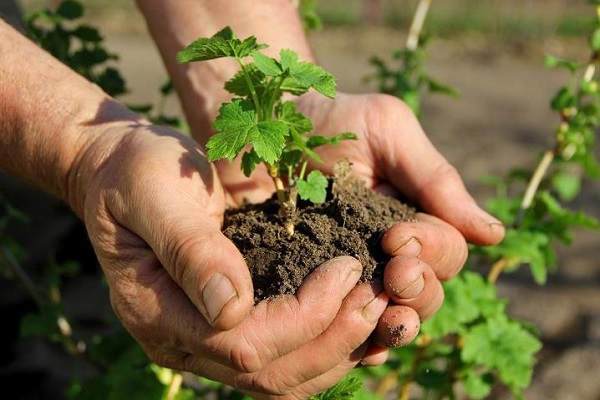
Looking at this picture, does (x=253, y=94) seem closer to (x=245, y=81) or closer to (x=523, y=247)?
(x=245, y=81)

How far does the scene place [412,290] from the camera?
5.68ft

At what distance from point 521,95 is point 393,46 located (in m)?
3.15

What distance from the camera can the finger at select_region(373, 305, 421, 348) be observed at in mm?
1738

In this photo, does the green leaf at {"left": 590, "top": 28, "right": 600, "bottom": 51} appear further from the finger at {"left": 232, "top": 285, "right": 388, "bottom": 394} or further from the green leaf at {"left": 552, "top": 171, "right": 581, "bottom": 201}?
the finger at {"left": 232, "top": 285, "right": 388, "bottom": 394}

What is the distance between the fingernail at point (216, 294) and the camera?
155 centimetres

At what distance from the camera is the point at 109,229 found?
1.83 m

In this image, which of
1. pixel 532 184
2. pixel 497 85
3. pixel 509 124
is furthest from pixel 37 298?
pixel 497 85

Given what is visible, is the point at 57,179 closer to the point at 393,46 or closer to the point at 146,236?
the point at 146,236

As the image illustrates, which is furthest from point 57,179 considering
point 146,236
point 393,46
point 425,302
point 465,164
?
point 393,46

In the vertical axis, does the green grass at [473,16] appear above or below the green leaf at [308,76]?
below

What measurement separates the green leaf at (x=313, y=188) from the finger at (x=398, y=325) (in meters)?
0.33

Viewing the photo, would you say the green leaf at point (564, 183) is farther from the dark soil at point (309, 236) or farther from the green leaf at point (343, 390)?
the green leaf at point (343, 390)

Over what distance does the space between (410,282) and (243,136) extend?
1.64 ft

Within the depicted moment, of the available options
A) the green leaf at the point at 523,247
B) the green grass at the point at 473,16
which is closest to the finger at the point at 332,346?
the green leaf at the point at 523,247
